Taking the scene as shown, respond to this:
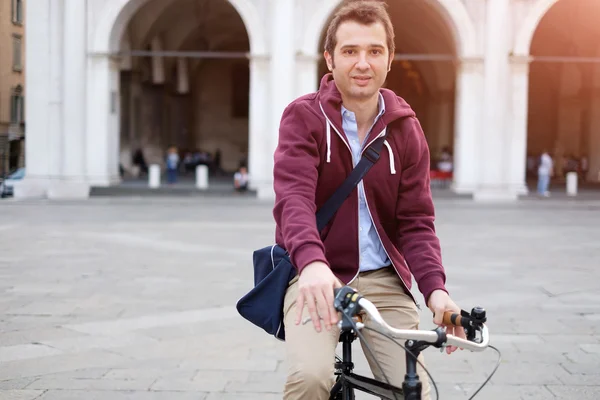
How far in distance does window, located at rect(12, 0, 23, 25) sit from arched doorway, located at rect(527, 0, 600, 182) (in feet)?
86.1

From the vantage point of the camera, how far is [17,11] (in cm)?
4188

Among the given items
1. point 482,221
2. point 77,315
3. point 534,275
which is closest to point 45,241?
point 77,315

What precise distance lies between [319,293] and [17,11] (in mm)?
43734

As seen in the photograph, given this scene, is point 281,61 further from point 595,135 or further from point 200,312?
point 595,135

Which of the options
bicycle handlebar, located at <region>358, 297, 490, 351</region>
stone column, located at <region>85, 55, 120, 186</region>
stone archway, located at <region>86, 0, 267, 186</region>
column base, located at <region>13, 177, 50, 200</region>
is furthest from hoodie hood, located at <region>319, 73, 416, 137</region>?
column base, located at <region>13, 177, 50, 200</region>

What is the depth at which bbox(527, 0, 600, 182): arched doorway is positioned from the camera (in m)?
29.4

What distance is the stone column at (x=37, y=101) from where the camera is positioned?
21.3 meters

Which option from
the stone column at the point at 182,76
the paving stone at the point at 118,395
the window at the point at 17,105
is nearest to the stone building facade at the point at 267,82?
the stone column at the point at 182,76

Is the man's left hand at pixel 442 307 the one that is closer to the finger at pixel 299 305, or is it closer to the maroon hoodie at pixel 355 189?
the maroon hoodie at pixel 355 189

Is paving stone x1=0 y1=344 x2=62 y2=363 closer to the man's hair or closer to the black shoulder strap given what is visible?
the black shoulder strap

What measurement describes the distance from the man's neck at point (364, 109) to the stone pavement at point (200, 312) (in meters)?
2.20

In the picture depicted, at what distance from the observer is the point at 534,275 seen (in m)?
8.83

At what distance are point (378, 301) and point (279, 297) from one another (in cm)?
34

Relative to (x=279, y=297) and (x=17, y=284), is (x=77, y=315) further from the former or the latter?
(x=279, y=297)
